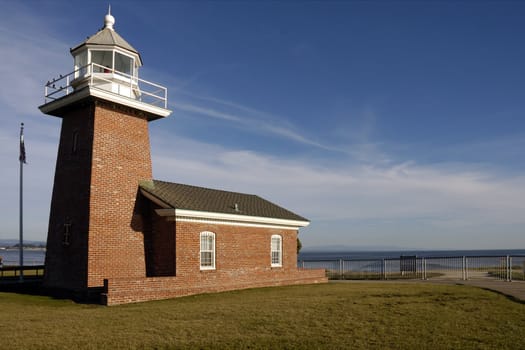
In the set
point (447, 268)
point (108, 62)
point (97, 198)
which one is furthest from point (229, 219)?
point (447, 268)

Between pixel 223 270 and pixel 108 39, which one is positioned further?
pixel 223 270

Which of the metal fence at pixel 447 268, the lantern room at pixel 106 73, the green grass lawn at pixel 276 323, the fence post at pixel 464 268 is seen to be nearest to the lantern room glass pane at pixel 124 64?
the lantern room at pixel 106 73

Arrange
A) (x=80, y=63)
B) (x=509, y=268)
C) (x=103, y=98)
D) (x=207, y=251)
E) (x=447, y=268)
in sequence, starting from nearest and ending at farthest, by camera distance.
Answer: (x=103, y=98) → (x=80, y=63) → (x=207, y=251) → (x=509, y=268) → (x=447, y=268)

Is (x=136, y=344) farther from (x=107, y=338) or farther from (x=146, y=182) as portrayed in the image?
(x=146, y=182)

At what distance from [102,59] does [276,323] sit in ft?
42.9

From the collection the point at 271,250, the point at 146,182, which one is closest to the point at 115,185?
the point at 146,182

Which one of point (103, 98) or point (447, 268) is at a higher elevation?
point (103, 98)

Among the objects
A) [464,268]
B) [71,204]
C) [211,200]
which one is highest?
[211,200]

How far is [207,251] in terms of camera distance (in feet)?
63.2

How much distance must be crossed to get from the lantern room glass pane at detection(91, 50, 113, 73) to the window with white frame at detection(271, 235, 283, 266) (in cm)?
1082

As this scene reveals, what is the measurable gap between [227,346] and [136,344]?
5.66 feet

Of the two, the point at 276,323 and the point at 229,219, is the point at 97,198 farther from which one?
the point at 276,323

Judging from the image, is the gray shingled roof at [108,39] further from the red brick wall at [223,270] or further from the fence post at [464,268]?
the fence post at [464,268]

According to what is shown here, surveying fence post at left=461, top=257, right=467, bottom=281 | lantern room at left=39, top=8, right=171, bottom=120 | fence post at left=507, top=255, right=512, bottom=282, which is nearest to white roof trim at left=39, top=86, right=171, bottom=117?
lantern room at left=39, top=8, right=171, bottom=120
